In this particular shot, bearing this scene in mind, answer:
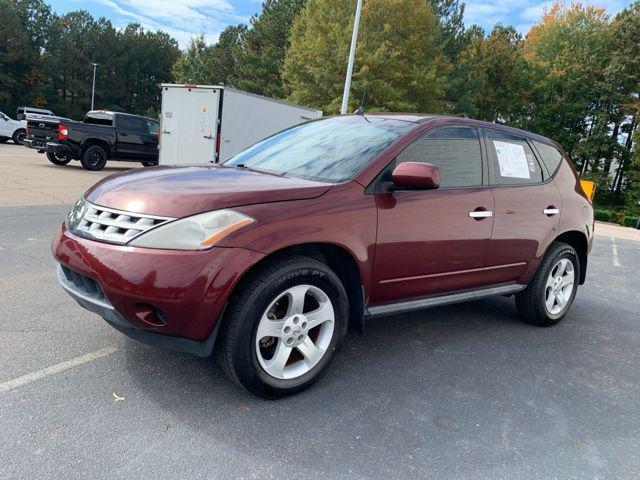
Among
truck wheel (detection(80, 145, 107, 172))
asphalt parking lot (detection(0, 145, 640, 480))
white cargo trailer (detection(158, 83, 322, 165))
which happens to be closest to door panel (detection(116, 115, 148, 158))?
truck wheel (detection(80, 145, 107, 172))

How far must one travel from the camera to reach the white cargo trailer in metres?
12.5

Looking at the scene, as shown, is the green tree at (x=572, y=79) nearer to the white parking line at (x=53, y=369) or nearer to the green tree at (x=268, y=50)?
the green tree at (x=268, y=50)

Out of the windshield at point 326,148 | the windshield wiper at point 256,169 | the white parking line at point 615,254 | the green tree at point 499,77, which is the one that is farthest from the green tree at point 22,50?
the windshield wiper at point 256,169

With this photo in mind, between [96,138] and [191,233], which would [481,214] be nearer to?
[191,233]

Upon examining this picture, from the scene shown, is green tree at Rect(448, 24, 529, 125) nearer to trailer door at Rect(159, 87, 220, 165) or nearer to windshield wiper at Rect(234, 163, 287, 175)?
trailer door at Rect(159, 87, 220, 165)

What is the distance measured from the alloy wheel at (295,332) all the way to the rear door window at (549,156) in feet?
8.98

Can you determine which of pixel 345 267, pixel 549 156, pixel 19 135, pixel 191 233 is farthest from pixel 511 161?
pixel 19 135

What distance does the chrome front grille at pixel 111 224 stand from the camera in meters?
2.47

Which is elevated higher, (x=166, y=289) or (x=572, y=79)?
(x=572, y=79)

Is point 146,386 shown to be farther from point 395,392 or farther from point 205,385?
point 395,392

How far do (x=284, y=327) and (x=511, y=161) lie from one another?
2.49 m

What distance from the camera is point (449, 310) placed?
4.82m

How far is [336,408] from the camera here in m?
2.75

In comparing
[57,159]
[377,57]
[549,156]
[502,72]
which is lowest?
[57,159]
